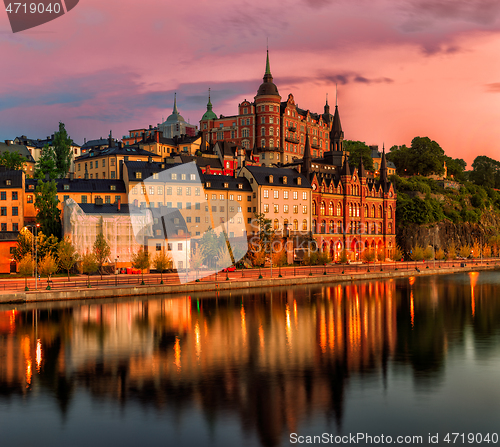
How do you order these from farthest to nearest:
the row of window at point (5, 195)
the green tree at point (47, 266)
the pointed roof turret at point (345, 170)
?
1. the pointed roof turret at point (345, 170)
2. the row of window at point (5, 195)
3. the green tree at point (47, 266)

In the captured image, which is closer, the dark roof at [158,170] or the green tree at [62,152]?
the dark roof at [158,170]

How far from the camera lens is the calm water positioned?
23.1m

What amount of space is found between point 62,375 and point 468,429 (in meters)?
21.7

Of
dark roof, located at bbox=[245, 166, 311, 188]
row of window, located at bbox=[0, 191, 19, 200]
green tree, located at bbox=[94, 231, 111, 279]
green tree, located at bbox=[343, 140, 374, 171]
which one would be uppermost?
green tree, located at bbox=[343, 140, 374, 171]

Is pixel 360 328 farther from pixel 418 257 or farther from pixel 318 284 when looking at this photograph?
pixel 418 257

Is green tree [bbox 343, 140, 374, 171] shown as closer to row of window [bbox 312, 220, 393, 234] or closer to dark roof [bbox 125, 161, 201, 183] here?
row of window [bbox 312, 220, 393, 234]

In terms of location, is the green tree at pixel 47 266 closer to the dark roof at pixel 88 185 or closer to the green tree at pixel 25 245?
the green tree at pixel 25 245

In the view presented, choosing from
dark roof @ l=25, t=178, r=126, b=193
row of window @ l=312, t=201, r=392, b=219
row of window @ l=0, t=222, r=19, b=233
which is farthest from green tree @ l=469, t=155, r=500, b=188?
row of window @ l=0, t=222, r=19, b=233

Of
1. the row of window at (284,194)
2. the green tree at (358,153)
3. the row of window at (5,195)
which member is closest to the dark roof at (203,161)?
the row of window at (284,194)

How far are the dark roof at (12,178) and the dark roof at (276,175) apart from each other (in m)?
42.9

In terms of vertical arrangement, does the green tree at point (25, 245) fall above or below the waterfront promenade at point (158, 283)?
above

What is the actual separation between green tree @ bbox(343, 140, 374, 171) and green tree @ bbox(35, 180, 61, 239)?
97027 millimetres

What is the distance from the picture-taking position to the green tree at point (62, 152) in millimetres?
117500

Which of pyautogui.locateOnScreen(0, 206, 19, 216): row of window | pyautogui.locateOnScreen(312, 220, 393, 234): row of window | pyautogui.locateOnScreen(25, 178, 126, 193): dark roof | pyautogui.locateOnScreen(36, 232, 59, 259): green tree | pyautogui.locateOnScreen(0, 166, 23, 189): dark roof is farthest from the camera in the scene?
pyautogui.locateOnScreen(312, 220, 393, 234): row of window
